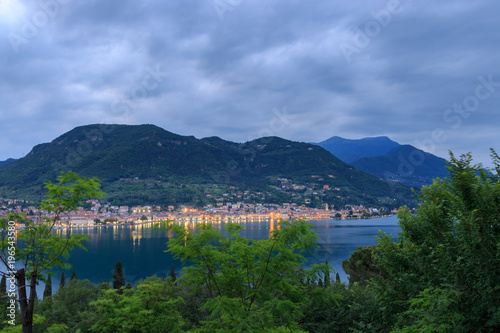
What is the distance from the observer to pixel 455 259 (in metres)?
6.91

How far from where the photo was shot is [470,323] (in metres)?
6.31

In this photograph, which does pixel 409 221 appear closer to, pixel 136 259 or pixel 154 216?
pixel 136 259

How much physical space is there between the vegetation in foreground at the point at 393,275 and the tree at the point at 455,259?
0.02m

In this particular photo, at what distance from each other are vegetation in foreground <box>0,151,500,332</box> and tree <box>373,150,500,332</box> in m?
0.02

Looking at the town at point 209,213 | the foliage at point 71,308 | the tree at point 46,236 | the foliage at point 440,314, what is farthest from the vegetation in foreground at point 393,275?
the town at point 209,213

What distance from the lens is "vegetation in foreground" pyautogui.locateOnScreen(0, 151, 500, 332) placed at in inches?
244

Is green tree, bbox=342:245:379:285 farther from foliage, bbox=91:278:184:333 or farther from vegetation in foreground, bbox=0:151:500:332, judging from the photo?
foliage, bbox=91:278:184:333

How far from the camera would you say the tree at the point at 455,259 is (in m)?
6.11

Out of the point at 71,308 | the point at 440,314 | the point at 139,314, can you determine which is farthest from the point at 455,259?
the point at 71,308

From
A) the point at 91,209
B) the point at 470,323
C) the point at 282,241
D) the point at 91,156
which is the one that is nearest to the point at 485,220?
the point at 470,323

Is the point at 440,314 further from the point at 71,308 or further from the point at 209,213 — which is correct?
the point at 209,213

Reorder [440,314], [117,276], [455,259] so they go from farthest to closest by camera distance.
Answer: [117,276] → [455,259] → [440,314]

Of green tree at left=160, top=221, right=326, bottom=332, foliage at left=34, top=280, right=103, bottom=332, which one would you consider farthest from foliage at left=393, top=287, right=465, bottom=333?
foliage at left=34, top=280, right=103, bottom=332

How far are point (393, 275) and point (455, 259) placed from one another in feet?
7.57
